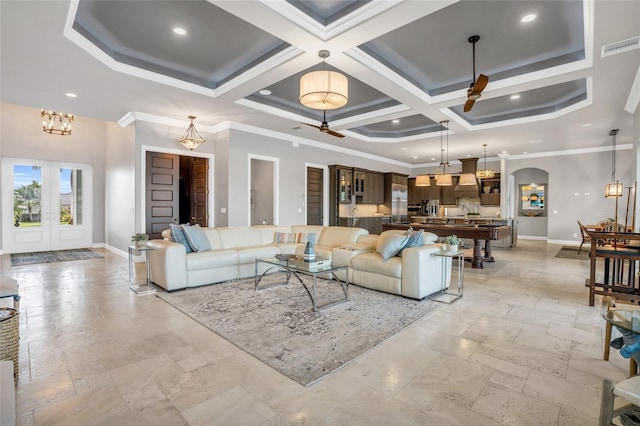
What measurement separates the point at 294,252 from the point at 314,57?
10.6ft

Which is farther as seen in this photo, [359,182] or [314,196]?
[359,182]

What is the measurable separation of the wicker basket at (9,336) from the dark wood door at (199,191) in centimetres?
528

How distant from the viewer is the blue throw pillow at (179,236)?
474 cm

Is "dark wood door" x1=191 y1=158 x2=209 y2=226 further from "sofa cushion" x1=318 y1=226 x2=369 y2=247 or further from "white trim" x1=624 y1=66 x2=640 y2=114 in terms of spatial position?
"white trim" x1=624 y1=66 x2=640 y2=114

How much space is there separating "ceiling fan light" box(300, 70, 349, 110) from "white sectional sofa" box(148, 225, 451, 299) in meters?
2.14

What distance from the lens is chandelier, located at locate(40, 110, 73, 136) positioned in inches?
303

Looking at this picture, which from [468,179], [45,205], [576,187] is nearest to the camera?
[45,205]

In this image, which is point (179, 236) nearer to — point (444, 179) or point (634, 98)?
point (444, 179)

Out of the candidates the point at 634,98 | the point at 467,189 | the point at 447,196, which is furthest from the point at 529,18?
the point at 447,196

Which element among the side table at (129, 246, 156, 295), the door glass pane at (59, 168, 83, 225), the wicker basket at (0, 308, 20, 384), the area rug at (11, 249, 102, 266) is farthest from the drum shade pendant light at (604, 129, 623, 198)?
the door glass pane at (59, 168, 83, 225)

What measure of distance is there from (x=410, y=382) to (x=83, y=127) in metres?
10.2

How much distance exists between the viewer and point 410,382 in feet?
7.27

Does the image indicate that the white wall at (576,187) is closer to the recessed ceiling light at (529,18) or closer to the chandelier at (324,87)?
the recessed ceiling light at (529,18)

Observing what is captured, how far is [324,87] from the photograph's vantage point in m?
3.33
